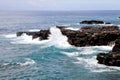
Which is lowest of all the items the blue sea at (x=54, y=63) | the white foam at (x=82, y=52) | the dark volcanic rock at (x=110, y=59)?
the blue sea at (x=54, y=63)

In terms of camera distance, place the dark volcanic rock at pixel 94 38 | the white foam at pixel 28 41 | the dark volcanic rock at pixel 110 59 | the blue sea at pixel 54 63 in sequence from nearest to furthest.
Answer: the blue sea at pixel 54 63, the dark volcanic rock at pixel 110 59, the dark volcanic rock at pixel 94 38, the white foam at pixel 28 41

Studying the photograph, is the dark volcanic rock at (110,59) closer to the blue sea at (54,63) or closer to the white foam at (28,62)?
the blue sea at (54,63)

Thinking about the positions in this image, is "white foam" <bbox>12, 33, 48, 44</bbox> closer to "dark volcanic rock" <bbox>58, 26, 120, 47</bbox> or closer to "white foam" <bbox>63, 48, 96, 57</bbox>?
"dark volcanic rock" <bbox>58, 26, 120, 47</bbox>

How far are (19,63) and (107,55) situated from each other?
16722 mm

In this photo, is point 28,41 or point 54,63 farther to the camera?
point 28,41

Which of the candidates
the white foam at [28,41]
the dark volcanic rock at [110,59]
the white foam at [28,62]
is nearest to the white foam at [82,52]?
the white foam at [28,62]

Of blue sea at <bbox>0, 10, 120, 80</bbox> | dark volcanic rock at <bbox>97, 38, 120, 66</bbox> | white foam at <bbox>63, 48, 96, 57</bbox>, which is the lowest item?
blue sea at <bbox>0, 10, 120, 80</bbox>

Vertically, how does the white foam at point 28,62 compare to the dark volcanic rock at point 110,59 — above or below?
below

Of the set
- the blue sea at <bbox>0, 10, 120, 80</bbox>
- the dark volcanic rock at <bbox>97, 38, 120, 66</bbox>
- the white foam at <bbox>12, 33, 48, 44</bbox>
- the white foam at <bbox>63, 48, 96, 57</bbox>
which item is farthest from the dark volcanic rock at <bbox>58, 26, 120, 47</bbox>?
A: the dark volcanic rock at <bbox>97, 38, 120, 66</bbox>

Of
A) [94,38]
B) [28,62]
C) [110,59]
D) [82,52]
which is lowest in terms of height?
[28,62]

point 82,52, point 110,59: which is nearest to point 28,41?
point 82,52

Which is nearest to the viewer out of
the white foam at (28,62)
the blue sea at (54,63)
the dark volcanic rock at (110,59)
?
the blue sea at (54,63)

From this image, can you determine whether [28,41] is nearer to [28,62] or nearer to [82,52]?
[82,52]

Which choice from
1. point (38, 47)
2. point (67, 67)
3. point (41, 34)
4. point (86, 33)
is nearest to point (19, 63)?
point (67, 67)
